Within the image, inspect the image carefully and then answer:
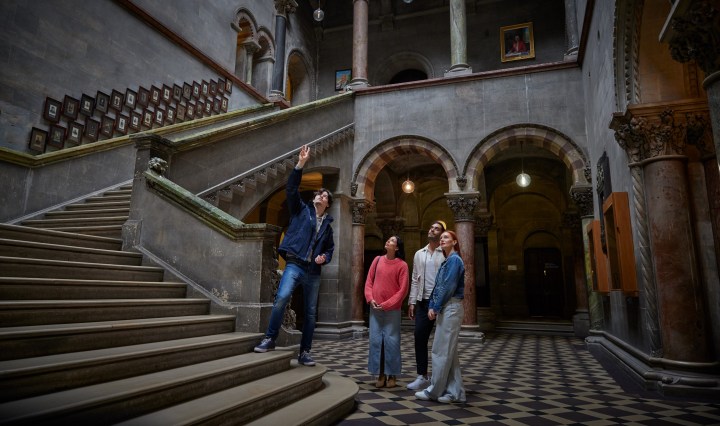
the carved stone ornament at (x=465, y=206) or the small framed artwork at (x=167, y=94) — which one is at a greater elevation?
the small framed artwork at (x=167, y=94)

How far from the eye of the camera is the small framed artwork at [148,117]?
982cm

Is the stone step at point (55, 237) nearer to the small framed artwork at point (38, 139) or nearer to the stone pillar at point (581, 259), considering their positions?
the small framed artwork at point (38, 139)

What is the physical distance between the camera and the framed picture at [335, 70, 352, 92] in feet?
59.0

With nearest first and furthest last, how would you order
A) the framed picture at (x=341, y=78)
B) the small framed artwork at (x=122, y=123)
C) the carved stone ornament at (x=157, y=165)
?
the carved stone ornament at (x=157, y=165), the small framed artwork at (x=122, y=123), the framed picture at (x=341, y=78)

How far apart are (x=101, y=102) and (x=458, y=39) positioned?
859cm

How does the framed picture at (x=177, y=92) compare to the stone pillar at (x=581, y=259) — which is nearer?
the stone pillar at (x=581, y=259)

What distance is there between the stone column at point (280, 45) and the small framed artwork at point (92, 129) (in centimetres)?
710

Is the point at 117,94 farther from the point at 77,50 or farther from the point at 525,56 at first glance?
Answer: the point at 525,56

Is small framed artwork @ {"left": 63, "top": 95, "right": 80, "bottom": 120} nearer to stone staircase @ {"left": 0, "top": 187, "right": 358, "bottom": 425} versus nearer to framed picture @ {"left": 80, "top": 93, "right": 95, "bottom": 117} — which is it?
framed picture @ {"left": 80, "top": 93, "right": 95, "bottom": 117}

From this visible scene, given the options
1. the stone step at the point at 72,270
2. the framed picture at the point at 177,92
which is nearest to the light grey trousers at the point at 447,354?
the stone step at the point at 72,270

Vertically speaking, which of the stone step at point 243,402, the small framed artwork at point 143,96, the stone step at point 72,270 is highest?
the small framed artwork at point 143,96

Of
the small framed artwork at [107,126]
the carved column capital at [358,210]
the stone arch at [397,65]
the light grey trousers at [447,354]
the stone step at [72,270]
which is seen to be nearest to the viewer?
the stone step at [72,270]

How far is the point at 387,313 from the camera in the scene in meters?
4.55

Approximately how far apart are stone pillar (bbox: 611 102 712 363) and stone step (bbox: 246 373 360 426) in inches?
138
